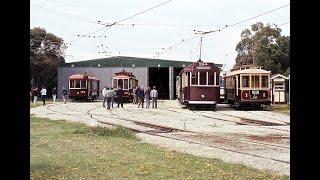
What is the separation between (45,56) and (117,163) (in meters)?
51.4

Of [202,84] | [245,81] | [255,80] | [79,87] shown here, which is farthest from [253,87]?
[79,87]

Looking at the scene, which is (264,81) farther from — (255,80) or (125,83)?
(125,83)

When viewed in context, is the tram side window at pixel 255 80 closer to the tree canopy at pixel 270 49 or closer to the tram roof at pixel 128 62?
the tree canopy at pixel 270 49

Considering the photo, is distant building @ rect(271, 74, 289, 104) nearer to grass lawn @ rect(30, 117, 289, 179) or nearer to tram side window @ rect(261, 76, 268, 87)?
tram side window @ rect(261, 76, 268, 87)

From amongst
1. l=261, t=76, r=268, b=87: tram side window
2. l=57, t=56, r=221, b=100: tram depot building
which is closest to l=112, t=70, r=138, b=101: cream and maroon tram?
l=57, t=56, r=221, b=100: tram depot building

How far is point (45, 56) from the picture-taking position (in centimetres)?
5906

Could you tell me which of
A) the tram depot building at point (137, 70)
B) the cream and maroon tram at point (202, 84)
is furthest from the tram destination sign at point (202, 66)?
the tram depot building at point (137, 70)

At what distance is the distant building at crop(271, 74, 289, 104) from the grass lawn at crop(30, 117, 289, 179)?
28370 mm

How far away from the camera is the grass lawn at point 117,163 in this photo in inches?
337
